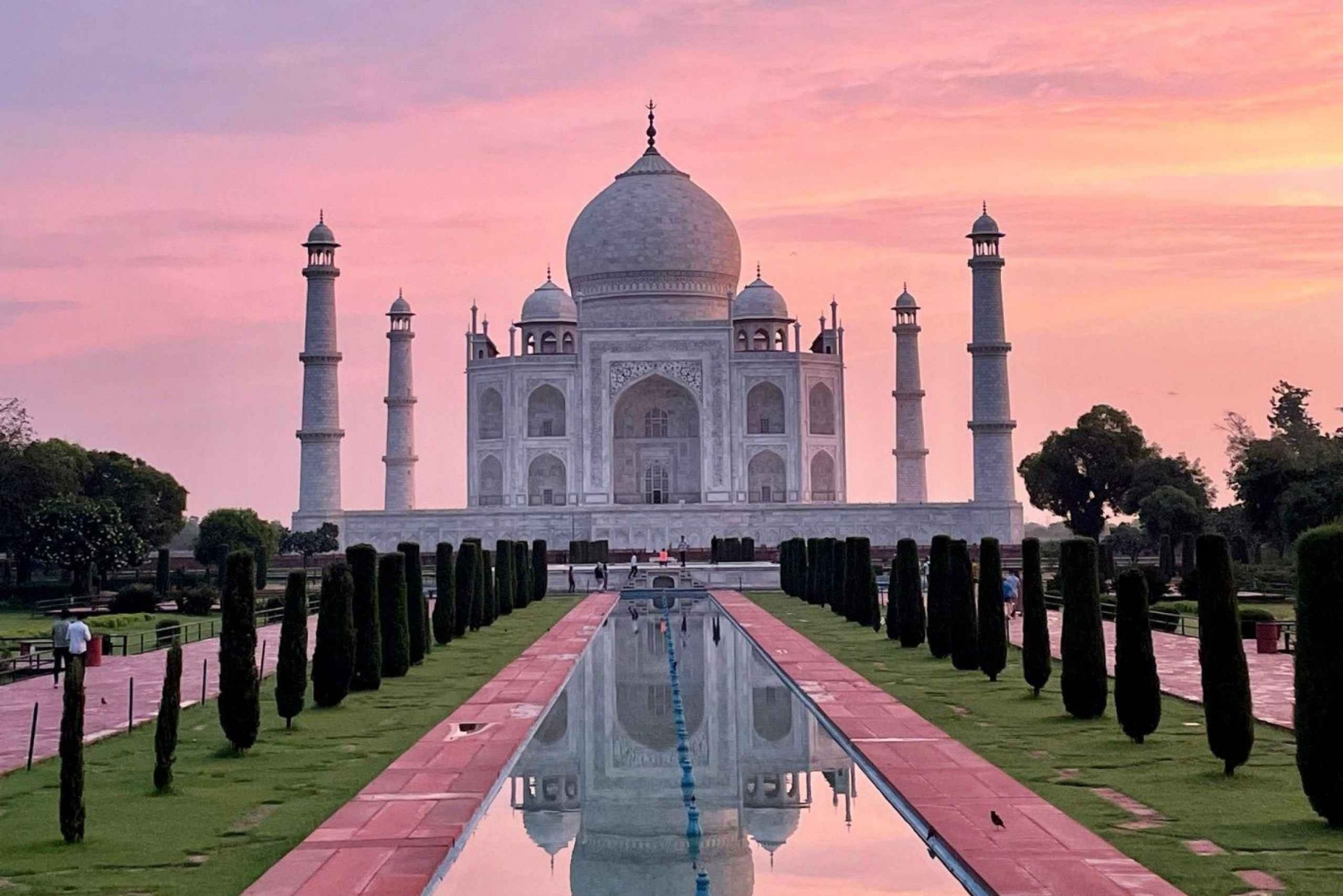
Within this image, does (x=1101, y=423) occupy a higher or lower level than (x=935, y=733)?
higher

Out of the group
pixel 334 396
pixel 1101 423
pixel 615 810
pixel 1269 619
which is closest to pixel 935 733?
pixel 615 810

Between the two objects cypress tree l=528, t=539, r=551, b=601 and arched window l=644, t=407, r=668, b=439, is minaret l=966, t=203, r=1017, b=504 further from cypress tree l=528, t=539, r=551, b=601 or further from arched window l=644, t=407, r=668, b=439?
cypress tree l=528, t=539, r=551, b=601

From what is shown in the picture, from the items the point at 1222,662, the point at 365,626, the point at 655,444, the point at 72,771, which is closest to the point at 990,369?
the point at 655,444

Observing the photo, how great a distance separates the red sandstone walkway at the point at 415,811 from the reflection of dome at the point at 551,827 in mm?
294

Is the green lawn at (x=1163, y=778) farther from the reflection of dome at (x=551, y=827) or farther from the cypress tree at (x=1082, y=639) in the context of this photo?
the reflection of dome at (x=551, y=827)

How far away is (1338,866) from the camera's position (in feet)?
22.5

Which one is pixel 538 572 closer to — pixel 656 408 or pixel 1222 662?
pixel 656 408

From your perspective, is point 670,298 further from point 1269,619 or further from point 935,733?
point 935,733

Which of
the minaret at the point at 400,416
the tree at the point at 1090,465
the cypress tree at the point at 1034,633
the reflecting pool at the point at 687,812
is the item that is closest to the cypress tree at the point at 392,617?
the reflecting pool at the point at 687,812

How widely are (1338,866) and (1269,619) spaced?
11.5 m

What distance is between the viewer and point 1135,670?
33.7 ft

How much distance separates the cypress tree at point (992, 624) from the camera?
1415cm

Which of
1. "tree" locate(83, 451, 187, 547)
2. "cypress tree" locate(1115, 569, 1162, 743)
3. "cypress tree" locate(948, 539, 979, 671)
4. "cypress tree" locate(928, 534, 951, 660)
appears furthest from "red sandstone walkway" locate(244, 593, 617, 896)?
"tree" locate(83, 451, 187, 547)

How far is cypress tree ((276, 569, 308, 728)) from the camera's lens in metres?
11.5
